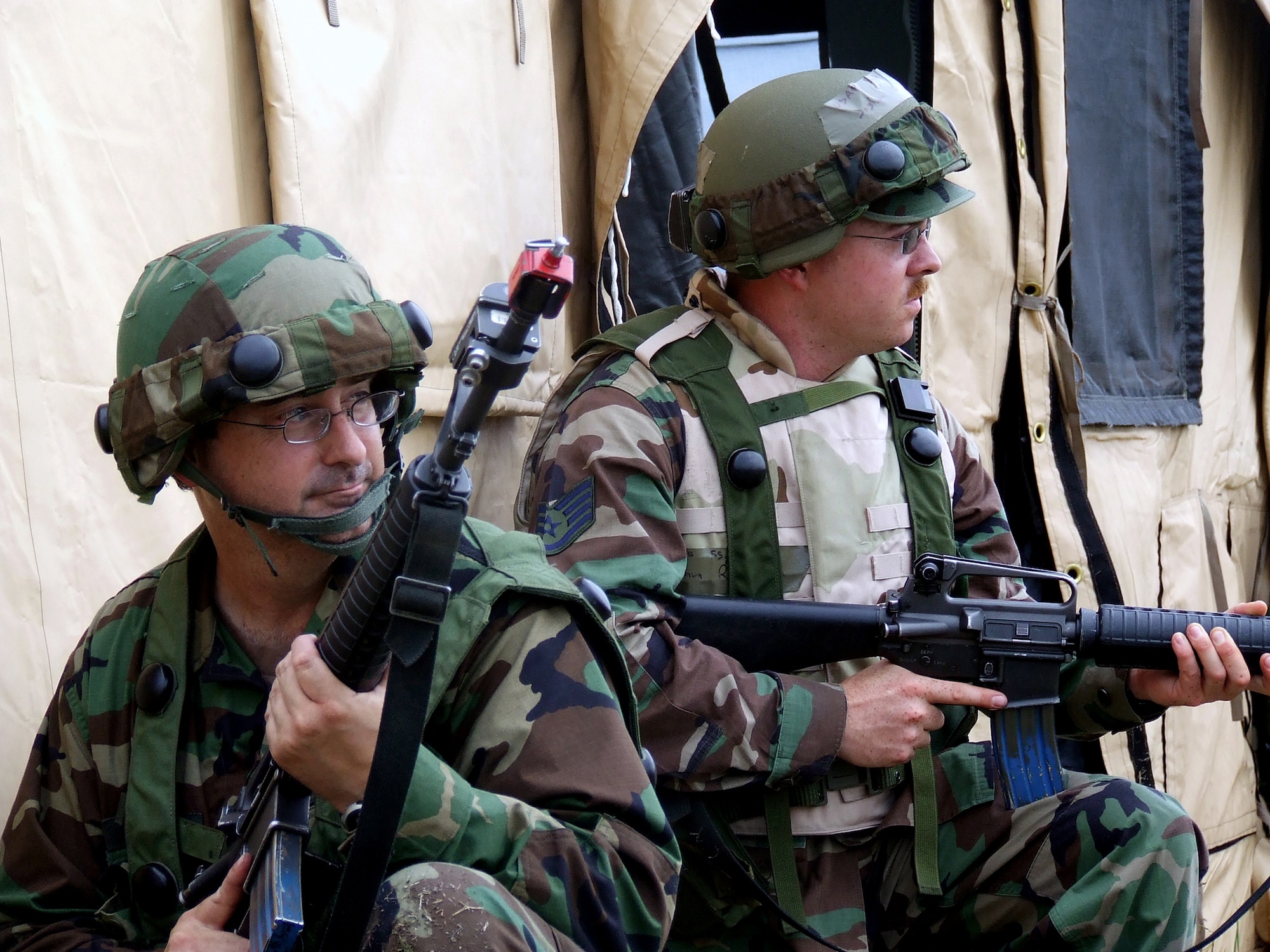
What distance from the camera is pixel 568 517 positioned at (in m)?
2.57

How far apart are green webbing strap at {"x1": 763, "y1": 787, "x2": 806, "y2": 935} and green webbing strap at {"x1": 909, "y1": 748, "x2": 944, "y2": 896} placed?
0.74ft

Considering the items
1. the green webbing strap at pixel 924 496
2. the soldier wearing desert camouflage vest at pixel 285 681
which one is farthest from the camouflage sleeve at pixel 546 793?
the green webbing strap at pixel 924 496

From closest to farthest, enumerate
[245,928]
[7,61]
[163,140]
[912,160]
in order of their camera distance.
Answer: [245,928] < [7,61] < [163,140] < [912,160]

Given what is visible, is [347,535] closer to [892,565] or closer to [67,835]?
[67,835]

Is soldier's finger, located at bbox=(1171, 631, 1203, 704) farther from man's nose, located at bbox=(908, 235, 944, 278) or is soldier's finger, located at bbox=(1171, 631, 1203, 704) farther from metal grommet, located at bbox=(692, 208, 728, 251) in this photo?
metal grommet, located at bbox=(692, 208, 728, 251)

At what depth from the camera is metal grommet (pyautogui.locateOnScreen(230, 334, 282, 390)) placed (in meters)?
1.82

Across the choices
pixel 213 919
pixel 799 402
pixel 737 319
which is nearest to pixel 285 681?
pixel 213 919

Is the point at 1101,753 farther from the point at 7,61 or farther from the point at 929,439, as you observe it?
the point at 7,61

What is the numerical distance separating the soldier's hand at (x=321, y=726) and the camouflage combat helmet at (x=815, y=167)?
4.93 ft

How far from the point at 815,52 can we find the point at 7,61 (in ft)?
11.3

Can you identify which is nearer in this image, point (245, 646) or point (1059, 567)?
point (245, 646)

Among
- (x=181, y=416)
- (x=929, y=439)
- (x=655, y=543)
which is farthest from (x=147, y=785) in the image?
(x=929, y=439)

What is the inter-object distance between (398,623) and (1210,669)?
69.3 inches

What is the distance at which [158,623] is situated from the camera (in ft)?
6.46
